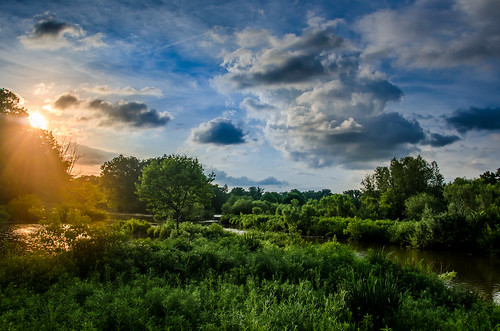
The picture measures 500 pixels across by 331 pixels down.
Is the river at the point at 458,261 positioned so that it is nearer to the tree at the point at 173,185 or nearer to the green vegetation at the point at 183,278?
the green vegetation at the point at 183,278

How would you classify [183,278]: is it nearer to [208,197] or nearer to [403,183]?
[208,197]

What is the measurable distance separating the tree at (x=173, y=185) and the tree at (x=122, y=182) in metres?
56.3

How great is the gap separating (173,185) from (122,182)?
223ft

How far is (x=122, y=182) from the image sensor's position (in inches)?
3637

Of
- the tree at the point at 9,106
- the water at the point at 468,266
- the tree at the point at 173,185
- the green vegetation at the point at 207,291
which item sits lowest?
the water at the point at 468,266

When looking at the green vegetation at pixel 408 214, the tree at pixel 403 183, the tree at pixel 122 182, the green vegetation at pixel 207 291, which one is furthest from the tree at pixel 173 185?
the tree at pixel 122 182

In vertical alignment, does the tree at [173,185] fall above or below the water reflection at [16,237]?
above

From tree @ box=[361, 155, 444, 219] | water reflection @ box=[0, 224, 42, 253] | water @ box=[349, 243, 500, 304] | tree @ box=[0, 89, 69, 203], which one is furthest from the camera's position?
tree @ box=[361, 155, 444, 219]

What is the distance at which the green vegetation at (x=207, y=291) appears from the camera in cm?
544

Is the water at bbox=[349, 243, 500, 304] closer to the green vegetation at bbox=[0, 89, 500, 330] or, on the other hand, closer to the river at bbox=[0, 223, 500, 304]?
the river at bbox=[0, 223, 500, 304]

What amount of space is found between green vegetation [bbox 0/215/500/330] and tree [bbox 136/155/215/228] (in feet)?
59.1

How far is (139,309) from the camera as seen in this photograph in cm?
550

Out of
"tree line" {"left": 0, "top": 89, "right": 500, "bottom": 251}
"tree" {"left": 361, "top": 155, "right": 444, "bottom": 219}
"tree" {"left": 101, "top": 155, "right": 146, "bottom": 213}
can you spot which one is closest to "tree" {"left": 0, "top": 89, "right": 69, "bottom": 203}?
"tree line" {"left": 0, "top": 89, "right": 500, "bottom": 251}

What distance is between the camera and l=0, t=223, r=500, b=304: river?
1282 cm
